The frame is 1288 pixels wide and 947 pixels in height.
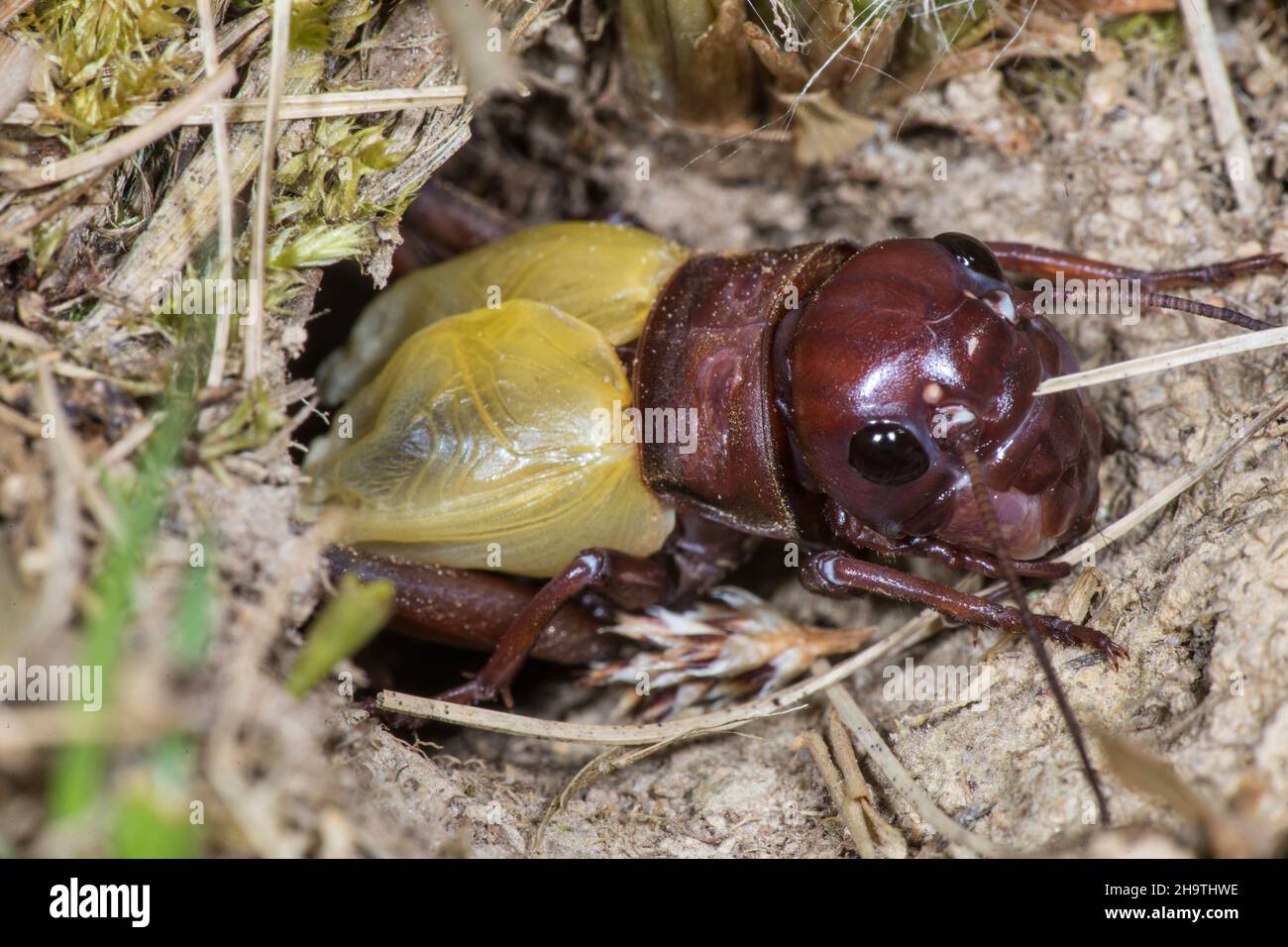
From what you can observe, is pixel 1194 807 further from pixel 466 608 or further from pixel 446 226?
pixel 446 226

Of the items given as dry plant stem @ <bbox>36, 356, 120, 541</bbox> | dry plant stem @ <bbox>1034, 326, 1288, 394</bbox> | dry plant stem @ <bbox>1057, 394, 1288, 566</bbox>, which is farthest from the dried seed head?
dry plant stem @ <bbox>36, 356, 120, 541</bbox>

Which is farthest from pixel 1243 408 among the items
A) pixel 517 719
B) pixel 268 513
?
pixel 268 513

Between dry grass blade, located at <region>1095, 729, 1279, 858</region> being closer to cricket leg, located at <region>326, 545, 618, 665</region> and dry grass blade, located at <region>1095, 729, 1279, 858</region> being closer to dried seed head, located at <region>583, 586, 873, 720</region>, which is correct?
dried seed head, located at <region>583, 586, 873, 720</region>

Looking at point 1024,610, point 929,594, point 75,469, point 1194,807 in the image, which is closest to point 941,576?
point 929,594

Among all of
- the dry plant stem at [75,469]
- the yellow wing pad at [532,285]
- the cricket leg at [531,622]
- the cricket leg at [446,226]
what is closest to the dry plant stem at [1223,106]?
the yellow wing pad at [532,285]
